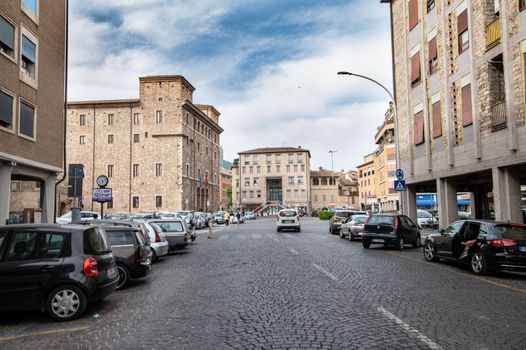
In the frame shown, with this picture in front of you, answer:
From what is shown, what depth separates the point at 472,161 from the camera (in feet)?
60.1

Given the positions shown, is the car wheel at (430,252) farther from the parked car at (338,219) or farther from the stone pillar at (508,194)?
the parked car at (338,219)

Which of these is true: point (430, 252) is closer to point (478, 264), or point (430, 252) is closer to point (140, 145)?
point (478, 264)

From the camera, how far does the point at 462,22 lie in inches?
759

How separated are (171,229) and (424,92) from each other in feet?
49.9

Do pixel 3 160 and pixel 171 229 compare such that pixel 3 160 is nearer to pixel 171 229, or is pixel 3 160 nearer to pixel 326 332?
pixel 171 229

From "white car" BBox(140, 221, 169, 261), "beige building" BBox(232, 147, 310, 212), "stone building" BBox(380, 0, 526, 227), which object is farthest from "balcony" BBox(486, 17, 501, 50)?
"beige building" BBox(232, 147, 310, 212)

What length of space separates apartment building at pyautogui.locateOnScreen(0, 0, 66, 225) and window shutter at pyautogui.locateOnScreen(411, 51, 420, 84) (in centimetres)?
1885

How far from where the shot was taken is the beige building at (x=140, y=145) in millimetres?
60531

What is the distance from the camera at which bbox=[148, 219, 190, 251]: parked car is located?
16875mm

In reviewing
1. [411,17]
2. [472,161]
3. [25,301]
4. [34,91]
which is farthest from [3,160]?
[411,17]

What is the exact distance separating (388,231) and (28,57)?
1671 cm

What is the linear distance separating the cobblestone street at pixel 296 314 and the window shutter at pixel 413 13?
58.5ft

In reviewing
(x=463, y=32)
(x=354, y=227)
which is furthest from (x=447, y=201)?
(x=463, y=32)

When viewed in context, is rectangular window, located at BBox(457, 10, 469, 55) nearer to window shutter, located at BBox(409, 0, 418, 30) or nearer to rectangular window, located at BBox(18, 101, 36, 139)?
window shutter, located at BBox(409, 0, 418, 30)
